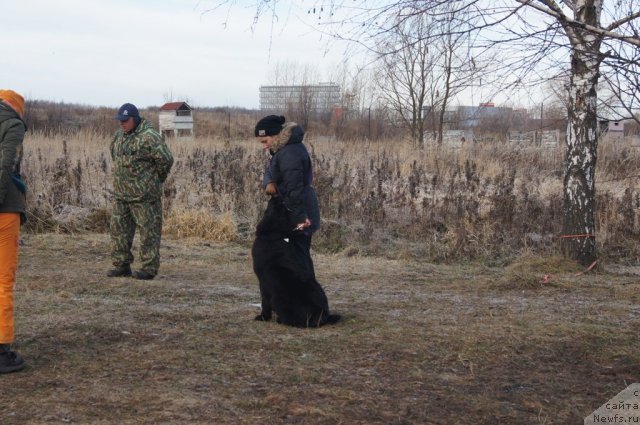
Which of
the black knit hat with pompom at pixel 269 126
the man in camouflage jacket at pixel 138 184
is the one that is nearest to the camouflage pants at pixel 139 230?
the man in camouflage jacket at pixel 138 184

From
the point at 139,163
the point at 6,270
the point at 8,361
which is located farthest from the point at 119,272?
the point at 6,270

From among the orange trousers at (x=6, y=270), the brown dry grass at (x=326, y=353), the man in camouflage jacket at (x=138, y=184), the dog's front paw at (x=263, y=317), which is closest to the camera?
the brown dry grass at (x=326, y=353)

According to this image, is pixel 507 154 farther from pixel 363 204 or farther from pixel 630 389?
pixel 630 389

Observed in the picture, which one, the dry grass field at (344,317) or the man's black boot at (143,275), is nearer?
the dry grass field at (344,317)

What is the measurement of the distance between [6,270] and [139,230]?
3426 mm

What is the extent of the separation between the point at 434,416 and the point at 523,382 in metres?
0.95

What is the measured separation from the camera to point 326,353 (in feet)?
16.8

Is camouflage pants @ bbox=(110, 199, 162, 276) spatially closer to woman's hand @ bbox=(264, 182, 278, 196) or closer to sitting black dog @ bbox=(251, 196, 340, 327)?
sitting black dog @ bbox=(251, 196, 340, 327)

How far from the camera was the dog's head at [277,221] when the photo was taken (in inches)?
225

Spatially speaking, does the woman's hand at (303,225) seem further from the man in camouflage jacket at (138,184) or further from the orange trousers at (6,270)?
the man in camouflage jacket at (138,184)

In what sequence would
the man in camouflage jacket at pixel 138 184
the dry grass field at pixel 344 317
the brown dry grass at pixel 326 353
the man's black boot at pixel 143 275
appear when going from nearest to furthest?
the brown dry grass at pixel 326 353, the dry grass field at pixel 344 317, the man in camouflage jacket at pixel 138 184, the man's black boot at pixel 143 275

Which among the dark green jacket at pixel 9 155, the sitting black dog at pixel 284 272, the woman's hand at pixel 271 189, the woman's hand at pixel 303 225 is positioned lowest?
the sitting black dog at pixel 284 272

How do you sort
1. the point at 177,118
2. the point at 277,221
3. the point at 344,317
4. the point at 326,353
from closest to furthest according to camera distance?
the point at 326,353 → the point at 277,221 → the point at 344,317 → the point at 177,118

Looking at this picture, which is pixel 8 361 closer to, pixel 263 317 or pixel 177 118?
pixel 263 317
